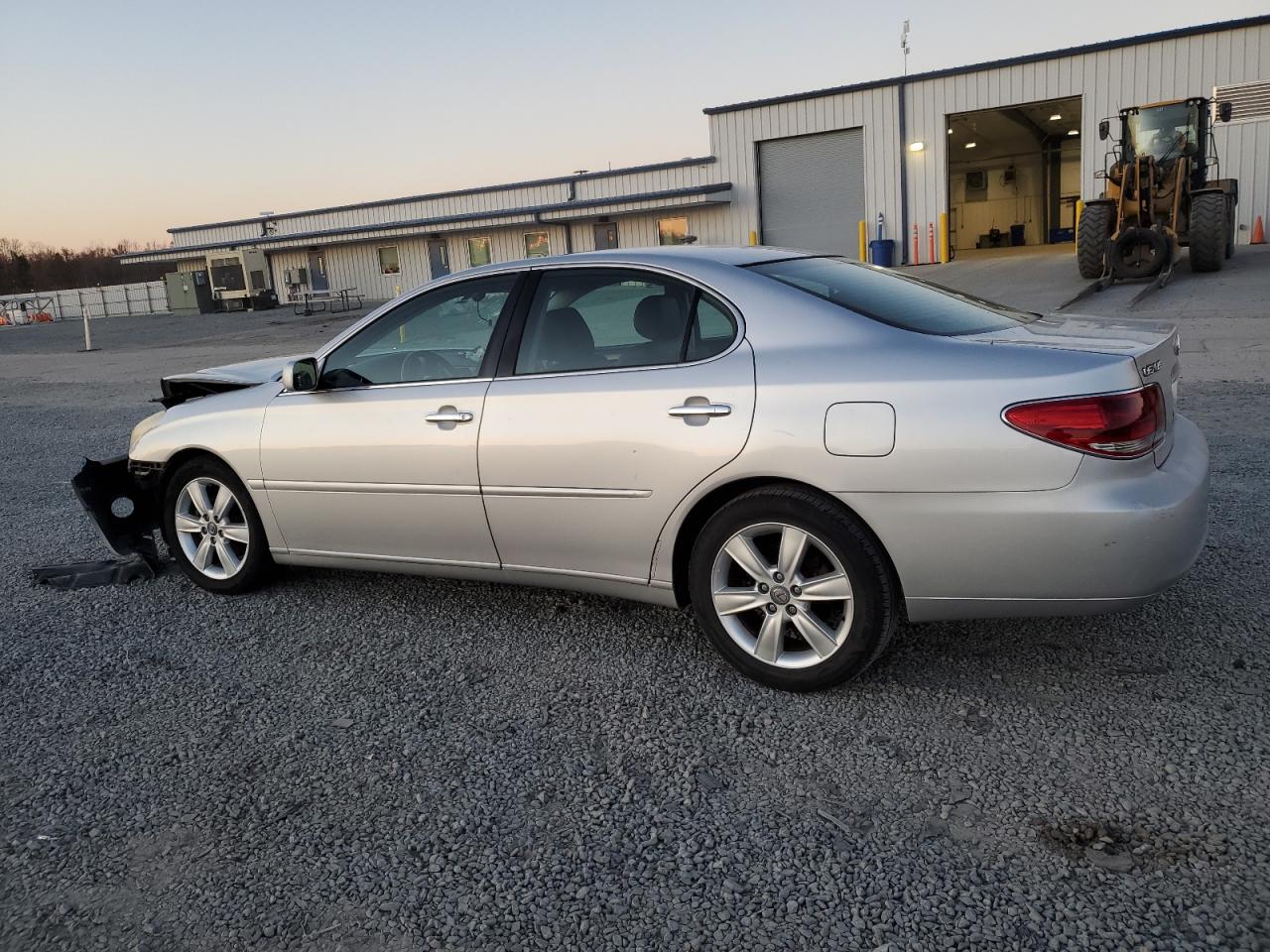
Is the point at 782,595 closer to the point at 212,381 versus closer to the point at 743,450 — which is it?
the point at 743,450

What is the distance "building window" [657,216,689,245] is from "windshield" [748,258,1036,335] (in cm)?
2907

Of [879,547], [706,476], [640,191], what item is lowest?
[879,547]

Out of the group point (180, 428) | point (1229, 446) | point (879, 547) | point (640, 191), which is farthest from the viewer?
point (640, 191)

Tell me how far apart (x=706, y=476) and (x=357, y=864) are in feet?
5.27

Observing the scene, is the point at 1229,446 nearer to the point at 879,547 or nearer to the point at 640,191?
the point at 879,547

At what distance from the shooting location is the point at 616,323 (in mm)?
3852

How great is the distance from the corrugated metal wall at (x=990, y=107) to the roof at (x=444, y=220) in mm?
1350

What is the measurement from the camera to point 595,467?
3.67 m

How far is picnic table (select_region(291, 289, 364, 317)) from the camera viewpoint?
35906 mm

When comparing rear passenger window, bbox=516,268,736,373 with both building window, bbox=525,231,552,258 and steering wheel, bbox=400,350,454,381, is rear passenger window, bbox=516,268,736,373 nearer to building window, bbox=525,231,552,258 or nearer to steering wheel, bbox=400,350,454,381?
steering wheel, bbox=400,350,454,381

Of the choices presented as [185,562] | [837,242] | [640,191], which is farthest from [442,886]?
[640,191]

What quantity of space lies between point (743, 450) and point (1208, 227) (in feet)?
56.6

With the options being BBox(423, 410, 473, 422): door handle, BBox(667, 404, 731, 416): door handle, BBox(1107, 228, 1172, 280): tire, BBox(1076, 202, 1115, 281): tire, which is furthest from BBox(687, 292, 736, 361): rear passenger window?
A: BBox(1076, 202, 1115, 281): tire

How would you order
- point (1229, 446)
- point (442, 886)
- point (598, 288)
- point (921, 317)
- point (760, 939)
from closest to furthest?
1. point (760, 939)
2. point (442, 886)
3. point (921, 317)
4. point (598, 288)
5. point (1229, 446)
